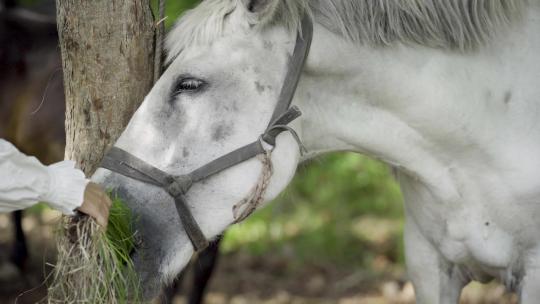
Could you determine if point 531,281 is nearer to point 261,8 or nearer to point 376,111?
point 376,111

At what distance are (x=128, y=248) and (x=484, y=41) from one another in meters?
1.22

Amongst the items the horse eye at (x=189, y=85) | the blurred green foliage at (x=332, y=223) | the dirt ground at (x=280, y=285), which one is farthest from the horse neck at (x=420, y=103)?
the blurred green foliage at (x=332, y=223)

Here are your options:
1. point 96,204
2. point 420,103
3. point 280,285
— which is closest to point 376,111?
point 420,103

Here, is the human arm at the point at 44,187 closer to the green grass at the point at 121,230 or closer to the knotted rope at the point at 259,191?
the green grass at the point at 121,230

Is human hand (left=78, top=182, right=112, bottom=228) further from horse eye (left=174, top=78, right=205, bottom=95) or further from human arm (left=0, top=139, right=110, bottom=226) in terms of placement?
horse eye (left=174, top=78, right=205, bottom=95)

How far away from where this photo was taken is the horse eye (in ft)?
7.09

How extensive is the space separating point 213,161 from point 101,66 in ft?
1.57

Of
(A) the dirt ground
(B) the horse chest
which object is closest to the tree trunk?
(B) the horse chest

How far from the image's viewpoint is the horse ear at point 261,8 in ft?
6.85

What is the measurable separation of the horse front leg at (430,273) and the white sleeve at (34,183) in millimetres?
1300

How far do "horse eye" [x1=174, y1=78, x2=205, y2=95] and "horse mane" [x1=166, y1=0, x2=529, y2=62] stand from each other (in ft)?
0.39

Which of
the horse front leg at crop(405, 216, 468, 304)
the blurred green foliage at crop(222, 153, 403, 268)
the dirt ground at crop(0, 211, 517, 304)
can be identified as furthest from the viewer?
the blurred green foliage at crop(222, 153, 403, 268)

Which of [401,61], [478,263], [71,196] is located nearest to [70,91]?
[71,196]

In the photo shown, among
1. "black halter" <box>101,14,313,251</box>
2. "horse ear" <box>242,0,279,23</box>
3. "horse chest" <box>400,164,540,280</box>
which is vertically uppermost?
"horse ear" <box>242,0,279,23</box>
